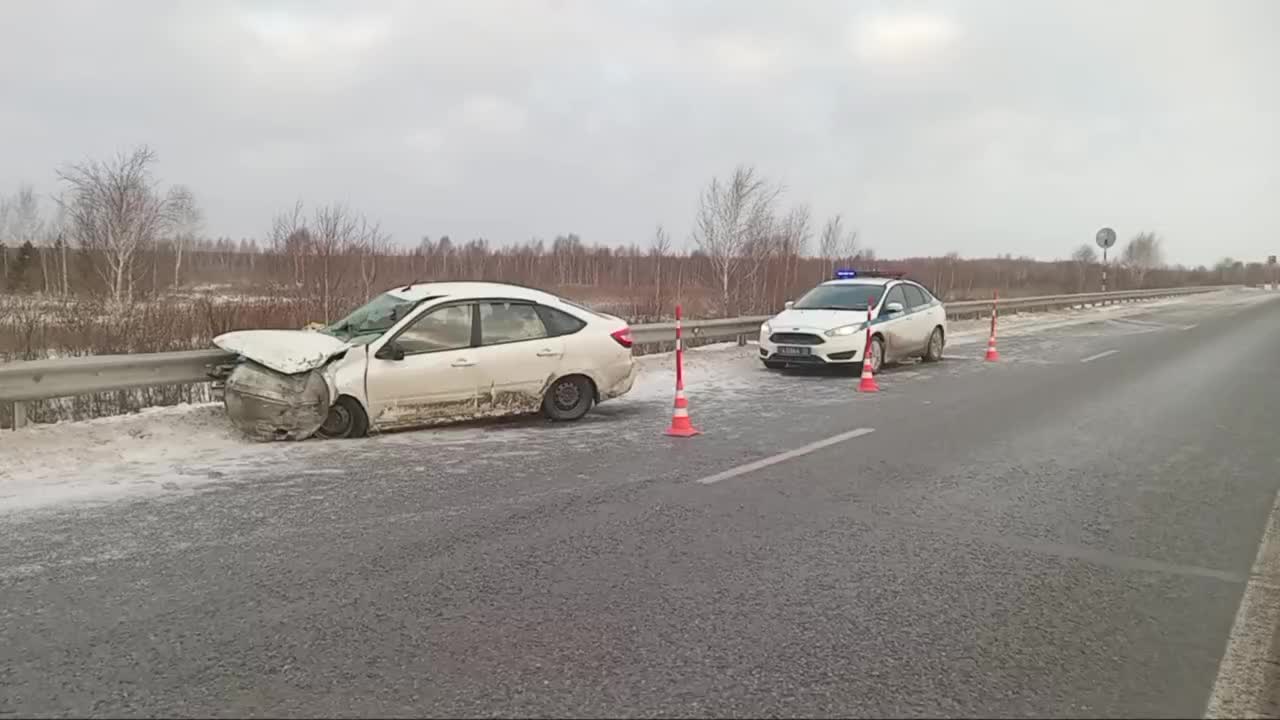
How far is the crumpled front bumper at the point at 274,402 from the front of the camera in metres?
7.60

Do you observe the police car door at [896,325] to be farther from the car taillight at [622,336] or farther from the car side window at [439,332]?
the car side window at [439,332]

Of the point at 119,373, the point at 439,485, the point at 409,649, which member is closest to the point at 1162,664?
the point at 409,649

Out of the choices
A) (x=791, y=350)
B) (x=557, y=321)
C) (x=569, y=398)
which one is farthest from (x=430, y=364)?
(x=791, y=350)

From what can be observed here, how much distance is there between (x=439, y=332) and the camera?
841 cm

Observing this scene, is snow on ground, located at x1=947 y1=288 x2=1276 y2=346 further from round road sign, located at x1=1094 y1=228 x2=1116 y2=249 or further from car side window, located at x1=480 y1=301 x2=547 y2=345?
car side window, located at x1=480 y1=301 x2=547 y2=345

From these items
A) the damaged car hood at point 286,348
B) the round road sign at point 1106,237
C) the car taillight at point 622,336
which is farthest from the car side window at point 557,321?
the round road sign at point 1106,237

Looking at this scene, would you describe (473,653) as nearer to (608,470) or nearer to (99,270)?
(608,470)

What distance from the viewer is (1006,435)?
8.59 m

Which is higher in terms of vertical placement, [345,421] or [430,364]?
[430,364]

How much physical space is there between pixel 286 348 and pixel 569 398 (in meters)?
3.10

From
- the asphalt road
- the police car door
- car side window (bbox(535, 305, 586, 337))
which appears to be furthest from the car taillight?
the police car door

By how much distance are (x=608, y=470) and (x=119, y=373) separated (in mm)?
5232

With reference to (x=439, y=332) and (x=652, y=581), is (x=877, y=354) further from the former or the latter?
(x=652, y=581)

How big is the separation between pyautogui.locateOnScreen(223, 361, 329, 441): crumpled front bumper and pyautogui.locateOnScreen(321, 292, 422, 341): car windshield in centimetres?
89
